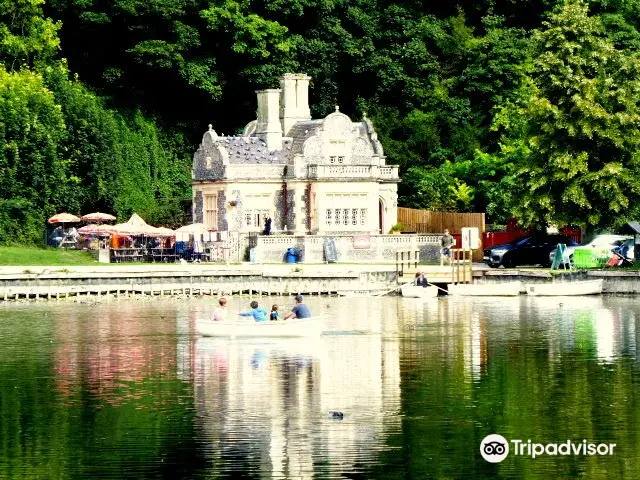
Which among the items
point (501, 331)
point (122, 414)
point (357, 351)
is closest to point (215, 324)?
point (357, 351)

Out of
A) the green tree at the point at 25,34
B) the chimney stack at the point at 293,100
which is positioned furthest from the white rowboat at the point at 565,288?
the green tree at the point at 25,34

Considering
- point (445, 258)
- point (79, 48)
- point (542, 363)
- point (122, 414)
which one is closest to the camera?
point (122, 414)

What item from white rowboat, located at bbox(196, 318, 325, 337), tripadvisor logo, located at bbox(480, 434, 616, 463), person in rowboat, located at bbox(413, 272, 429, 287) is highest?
person in rowboat, located at bbox(413, 272, 429, 287)

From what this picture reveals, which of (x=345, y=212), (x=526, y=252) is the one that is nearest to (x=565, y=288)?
(x=526, y=252)

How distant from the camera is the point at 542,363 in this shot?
57.1m

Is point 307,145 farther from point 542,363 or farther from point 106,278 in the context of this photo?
point 542,363

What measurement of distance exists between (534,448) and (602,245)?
5385 centimetres

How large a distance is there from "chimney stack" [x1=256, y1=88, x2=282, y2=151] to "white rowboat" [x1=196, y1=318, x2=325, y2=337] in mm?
38411

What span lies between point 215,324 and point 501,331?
36.8ft

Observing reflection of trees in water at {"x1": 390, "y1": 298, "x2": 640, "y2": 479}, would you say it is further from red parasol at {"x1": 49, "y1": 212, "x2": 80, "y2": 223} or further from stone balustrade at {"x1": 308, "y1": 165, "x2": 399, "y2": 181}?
red parasol at {"x1": 49, "y1": 212, "x2": 80, "y2": 223}

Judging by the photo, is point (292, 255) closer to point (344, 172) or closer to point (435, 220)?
point (344, 172)

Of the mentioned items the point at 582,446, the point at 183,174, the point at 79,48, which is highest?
the point at 79,48

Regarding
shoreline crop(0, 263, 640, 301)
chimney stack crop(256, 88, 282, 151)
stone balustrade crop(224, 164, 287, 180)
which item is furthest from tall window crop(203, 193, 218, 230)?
shoreline crop(0, 263, 640, 301)

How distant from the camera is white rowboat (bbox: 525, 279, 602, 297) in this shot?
287 feet
